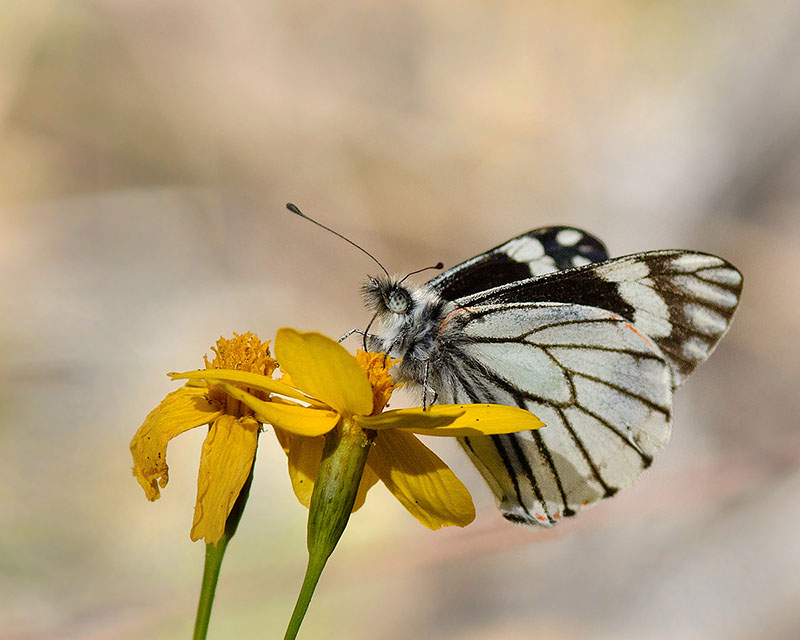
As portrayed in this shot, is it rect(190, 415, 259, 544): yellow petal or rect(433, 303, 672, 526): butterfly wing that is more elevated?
rect(433, 303, 672, 526): butterfly wing

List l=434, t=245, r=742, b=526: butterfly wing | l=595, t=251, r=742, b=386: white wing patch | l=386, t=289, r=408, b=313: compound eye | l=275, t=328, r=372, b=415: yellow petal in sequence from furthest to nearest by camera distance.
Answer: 1. l=595, t=251, r=742, b=386: white wing patch
2. l=434, t=245, r=742, b=526: butterfly wing
3. l=386, t=289, r=408, b=313: compound eye
4. l=275, t=328, r=372, b=415: yellow petal

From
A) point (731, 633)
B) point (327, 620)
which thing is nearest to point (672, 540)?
point (731, 633)

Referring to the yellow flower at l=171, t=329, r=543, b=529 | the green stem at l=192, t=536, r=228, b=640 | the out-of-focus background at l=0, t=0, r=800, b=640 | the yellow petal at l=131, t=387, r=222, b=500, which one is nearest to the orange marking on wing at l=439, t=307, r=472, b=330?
the yellow flower at l=171, t=329, r=543, b=529

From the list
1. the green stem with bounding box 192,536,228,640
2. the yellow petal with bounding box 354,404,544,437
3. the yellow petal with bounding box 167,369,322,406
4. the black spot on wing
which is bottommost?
the green stem with bounding box 192,536,228,640

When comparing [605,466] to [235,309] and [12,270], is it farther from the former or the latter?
[12,270]

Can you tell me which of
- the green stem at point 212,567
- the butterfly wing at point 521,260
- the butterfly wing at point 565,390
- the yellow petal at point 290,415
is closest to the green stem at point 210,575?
the green stem at point 212,567

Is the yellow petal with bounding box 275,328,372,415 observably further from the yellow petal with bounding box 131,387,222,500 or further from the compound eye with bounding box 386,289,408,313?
the compound eye with bounding box 386,289,408,313

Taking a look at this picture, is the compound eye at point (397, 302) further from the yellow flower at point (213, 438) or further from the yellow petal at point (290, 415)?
the yellow petal at point (290, 415)
